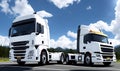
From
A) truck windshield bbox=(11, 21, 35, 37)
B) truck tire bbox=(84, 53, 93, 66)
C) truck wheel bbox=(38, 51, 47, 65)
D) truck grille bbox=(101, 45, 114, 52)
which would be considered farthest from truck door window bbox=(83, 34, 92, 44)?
truck windshield bbox=(11, 21, 35, 37)

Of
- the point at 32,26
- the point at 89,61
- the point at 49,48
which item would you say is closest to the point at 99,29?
the point at 89,61

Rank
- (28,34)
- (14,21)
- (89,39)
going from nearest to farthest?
(28,34) → (14,21) → (89,39)

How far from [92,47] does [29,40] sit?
5.15 meters

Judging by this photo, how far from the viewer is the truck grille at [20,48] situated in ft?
64.3

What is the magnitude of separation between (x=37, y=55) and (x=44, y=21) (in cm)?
282

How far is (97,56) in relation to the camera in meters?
21.5

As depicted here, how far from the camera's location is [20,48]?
781 inches

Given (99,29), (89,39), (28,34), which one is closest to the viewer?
(28,34)

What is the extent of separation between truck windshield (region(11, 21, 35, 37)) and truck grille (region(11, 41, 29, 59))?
0.65 m

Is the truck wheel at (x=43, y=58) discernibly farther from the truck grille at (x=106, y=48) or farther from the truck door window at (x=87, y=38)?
the truck grille at (x=106, y=48)

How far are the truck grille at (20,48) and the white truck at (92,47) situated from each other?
205 inches

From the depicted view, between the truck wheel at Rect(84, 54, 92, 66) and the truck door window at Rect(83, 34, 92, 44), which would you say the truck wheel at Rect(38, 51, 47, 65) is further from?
the truck door window at Rect(83, 34, 92, 44)

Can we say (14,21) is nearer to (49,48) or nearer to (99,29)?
(49,48)

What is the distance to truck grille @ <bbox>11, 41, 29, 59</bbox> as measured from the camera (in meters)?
19.6
